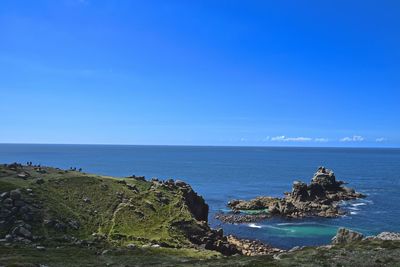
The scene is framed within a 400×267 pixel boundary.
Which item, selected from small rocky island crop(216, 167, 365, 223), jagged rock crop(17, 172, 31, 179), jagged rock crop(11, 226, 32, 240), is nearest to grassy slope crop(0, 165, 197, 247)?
jagged rock crop(17, 172, 31, 179)

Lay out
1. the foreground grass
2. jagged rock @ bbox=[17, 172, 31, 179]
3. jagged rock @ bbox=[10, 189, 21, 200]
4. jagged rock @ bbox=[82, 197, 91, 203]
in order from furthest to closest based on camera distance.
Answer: jagged rock @ bbox=[17, 172, 31, 179] < jagged rock @ bbox=[82, 197, 91, 203] < jagged rock @ bbox=[10, 189, 21, 200] < the foreground grass

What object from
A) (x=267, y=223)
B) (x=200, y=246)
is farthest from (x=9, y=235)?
(x=267, y=223)

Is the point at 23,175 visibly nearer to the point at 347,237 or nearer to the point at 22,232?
the point at 22,232

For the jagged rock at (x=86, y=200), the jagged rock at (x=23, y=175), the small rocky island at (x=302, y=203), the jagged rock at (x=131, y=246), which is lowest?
the small rocky island at (x=302, y=203)

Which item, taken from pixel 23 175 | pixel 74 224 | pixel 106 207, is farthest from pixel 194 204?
pixel 23 175

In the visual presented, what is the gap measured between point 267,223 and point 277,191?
196 ft

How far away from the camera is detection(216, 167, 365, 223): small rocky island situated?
125m

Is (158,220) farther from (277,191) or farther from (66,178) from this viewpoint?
(277,191)

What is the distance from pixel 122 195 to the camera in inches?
3231

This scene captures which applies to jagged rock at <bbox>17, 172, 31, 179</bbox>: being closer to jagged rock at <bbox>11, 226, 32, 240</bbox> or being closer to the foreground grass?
jagged rock at <bbox>11, 226, 32, 240</bbox>

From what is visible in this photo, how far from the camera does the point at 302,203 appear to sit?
13825 centimetres

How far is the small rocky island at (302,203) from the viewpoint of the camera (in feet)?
409

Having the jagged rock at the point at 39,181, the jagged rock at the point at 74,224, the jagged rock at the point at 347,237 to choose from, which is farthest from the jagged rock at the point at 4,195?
the jagged rock at the point at 347,237

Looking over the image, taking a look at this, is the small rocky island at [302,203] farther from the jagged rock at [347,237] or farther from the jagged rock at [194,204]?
the jagged rock at [347,237]
